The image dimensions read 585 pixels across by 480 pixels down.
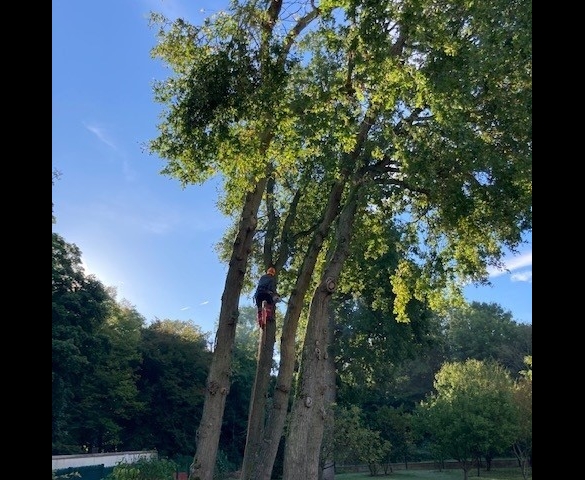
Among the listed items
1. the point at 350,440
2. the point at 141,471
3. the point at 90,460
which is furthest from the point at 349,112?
the point at 90,460

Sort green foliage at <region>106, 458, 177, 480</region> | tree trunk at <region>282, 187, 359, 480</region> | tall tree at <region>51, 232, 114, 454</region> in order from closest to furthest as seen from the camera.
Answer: tree trunk at <region>282, 187, 359, 480</region>, green foliage at <region>106, 458, 177, 480</region>, tall tree at <region>51, 232, 114, 454</region>

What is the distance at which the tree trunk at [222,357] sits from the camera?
9.27 m

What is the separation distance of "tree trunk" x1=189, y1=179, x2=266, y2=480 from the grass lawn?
24.9 metres

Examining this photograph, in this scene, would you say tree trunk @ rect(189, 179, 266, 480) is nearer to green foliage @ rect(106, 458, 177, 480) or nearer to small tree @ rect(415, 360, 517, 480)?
green foliage @ rect(106, 458, 177, 480)

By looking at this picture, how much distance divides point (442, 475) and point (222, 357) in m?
28.0

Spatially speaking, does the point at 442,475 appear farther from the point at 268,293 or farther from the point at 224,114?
the point at 224,114

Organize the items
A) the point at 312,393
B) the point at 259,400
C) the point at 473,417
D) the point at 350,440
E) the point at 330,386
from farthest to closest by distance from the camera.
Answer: the point at 330,386 < the point at 473,417 < the point at 350,440 < the point at 259,400 < the point at 312,393

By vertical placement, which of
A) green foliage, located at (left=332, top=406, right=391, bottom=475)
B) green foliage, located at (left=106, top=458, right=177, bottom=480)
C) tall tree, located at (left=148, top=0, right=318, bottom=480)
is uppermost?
tall tree, located at (left=148, top=0, right=318, bottom=480)

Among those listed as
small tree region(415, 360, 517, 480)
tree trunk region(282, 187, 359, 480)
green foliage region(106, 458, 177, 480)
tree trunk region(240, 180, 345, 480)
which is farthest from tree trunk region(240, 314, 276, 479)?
small tree region(415, 360, 517, 480)

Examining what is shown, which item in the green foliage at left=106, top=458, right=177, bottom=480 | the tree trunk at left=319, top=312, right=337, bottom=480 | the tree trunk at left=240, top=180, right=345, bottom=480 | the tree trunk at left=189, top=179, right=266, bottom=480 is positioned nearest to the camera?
the tree trunk at left=189, top=179, right=266, bottom=480

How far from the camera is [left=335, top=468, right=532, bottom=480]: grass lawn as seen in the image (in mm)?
31600

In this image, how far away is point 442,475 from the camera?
33938mm
